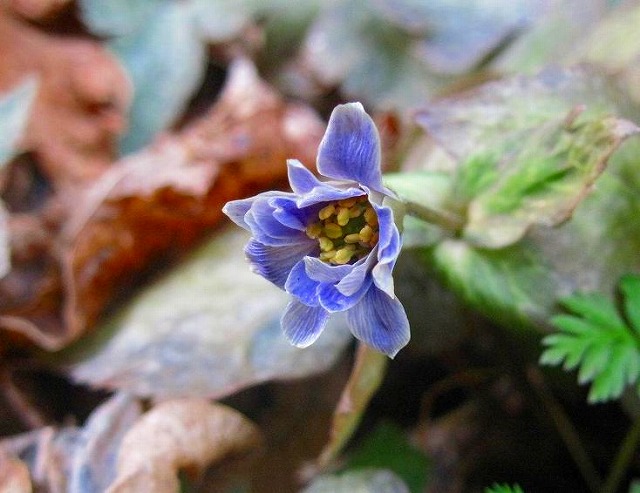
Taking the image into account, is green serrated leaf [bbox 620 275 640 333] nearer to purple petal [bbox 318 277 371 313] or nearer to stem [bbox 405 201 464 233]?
stem [bbox 405 201 464 233]

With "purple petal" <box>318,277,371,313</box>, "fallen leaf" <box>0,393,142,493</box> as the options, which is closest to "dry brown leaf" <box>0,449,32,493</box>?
"fallen leaf" <box>0,393,142,493</box>

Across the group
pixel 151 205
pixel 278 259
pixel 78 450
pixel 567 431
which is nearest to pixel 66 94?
pixel 151 205

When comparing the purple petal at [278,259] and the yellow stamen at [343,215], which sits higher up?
the yellow stamen at [343,215]

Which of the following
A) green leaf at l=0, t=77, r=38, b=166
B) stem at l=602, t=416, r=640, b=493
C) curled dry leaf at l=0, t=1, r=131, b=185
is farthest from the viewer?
curled dry leaf at l=0, t=1, r=131, b=185

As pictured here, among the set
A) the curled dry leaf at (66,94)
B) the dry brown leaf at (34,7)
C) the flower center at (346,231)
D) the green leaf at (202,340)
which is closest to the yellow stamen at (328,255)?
the flower center at (346,231)

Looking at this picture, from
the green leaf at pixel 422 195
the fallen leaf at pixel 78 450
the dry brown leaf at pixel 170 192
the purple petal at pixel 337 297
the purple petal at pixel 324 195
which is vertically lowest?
the fallen leaf at pixel 78 450

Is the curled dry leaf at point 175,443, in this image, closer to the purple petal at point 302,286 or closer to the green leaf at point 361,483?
the green leaf at point 361,483
